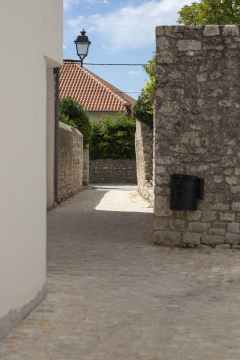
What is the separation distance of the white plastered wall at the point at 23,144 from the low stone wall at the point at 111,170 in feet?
68.3

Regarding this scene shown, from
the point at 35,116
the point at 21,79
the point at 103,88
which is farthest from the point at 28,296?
the point at 103,88

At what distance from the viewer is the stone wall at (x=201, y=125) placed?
6.93 metres

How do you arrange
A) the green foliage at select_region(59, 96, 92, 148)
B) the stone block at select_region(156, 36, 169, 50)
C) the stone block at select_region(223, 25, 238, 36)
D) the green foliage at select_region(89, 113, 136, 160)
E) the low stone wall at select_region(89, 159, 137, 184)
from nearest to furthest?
the stone block at select_region(223, 25, 238, 36) → the stone block at select_region(156, 36, 169, 50) → the green foliage at select_region(59, 96, 92, 148) → the green foliage at select_region(89, 113, 136, 160) → the low stone wall at select_region(89, 159, 137, 184)

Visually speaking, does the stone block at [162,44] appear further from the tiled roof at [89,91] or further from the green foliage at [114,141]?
the tiled roof at [89,91]

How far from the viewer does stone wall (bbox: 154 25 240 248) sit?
6.93 metres

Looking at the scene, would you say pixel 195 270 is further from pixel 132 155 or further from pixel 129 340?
pixel 132 155

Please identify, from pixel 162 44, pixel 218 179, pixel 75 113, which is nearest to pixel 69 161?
pixel 75 113

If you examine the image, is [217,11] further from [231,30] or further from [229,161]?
[229,161]

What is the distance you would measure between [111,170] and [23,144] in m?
21.8

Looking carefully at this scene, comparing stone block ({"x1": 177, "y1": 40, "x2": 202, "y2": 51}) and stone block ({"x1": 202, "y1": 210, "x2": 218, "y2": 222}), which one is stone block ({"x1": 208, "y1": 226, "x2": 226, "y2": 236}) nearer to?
stone block ({"x1": 202, "y1": 210, "x2": 218, "y2": 222})

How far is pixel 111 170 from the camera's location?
83.9ft

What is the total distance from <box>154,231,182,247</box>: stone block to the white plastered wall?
2.96 meters

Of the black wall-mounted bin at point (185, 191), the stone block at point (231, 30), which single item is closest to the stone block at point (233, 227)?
the black wall-mounted bin at point (185, 191)

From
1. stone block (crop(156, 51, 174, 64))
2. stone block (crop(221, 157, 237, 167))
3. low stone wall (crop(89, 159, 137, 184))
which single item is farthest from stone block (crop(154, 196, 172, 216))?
low stone wall (crop(89, 159, 137, 184))
